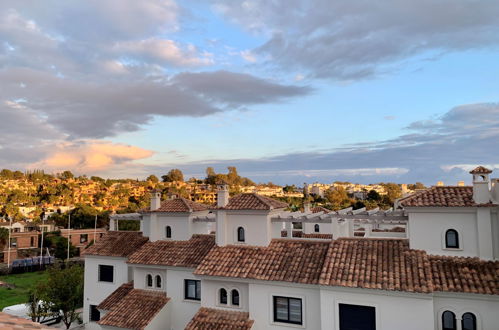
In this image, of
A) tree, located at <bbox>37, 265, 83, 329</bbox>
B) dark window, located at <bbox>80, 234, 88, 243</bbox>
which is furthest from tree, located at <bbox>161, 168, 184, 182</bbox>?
tree, located at <bbox>37, 265, 83, 329</bbox>

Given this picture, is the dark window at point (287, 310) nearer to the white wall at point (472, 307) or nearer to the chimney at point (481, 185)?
the white wall at point (472, 307)

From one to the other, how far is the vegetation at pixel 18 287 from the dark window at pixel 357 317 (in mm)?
30345

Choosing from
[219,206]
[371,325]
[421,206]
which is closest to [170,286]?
[219,206]

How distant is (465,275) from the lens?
1311cm

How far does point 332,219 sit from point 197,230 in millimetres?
9321

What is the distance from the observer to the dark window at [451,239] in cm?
1421

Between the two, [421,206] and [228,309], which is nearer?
[421,206]

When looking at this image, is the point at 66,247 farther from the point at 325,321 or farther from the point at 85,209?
the point at 325,321

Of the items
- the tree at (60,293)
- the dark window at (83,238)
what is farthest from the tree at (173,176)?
the tree at (60,293)

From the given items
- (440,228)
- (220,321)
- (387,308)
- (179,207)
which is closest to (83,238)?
(179,207)

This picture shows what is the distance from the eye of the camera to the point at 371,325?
45.2ft

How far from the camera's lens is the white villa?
1314 centimetres

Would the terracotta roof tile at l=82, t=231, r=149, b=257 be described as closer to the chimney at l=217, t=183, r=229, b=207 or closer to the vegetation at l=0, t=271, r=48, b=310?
the chimney at l=217, t=183, r=229, b=207

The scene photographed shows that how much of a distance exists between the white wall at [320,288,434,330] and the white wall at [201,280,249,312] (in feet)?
12.8
